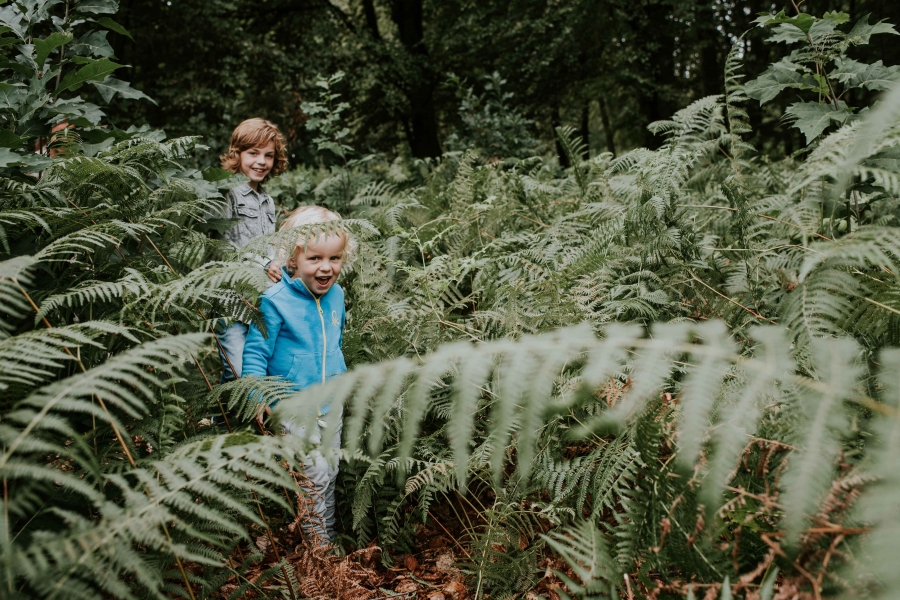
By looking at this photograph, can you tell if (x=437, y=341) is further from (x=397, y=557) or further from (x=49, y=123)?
(x=49, y=123)

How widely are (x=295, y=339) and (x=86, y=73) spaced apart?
1598 millimetres

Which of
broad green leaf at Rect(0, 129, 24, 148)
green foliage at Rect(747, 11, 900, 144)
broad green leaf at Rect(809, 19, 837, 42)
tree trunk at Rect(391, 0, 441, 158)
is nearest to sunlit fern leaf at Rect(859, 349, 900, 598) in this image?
green foliage at Rect(747, 11, 900, 144)

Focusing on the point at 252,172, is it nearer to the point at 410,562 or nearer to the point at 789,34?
the point at 410,562

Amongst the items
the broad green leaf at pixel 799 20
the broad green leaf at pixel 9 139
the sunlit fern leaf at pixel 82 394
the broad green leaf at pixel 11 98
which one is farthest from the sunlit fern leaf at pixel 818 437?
the broad green leaf at pixel 11 98

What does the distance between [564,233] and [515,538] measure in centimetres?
211

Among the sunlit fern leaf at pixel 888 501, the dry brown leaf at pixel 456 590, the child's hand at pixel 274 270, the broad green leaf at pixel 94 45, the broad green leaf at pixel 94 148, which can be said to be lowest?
the dry brown leaf at pixel 456 590

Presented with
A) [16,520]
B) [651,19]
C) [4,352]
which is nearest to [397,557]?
[16,520]

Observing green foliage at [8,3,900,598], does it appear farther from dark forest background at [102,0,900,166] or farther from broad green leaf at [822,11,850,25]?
dark forest background at [102,0,900,166]

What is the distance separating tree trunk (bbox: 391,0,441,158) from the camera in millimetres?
10828

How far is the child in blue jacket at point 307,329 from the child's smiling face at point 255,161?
1380mm

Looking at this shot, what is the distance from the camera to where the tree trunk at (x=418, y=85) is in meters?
10.8

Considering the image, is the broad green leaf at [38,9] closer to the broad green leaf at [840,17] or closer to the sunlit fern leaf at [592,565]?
the sunlit fern leaf at [592,565]

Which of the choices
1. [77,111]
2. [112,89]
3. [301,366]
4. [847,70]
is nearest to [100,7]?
[112,89]

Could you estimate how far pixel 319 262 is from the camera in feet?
9.12
